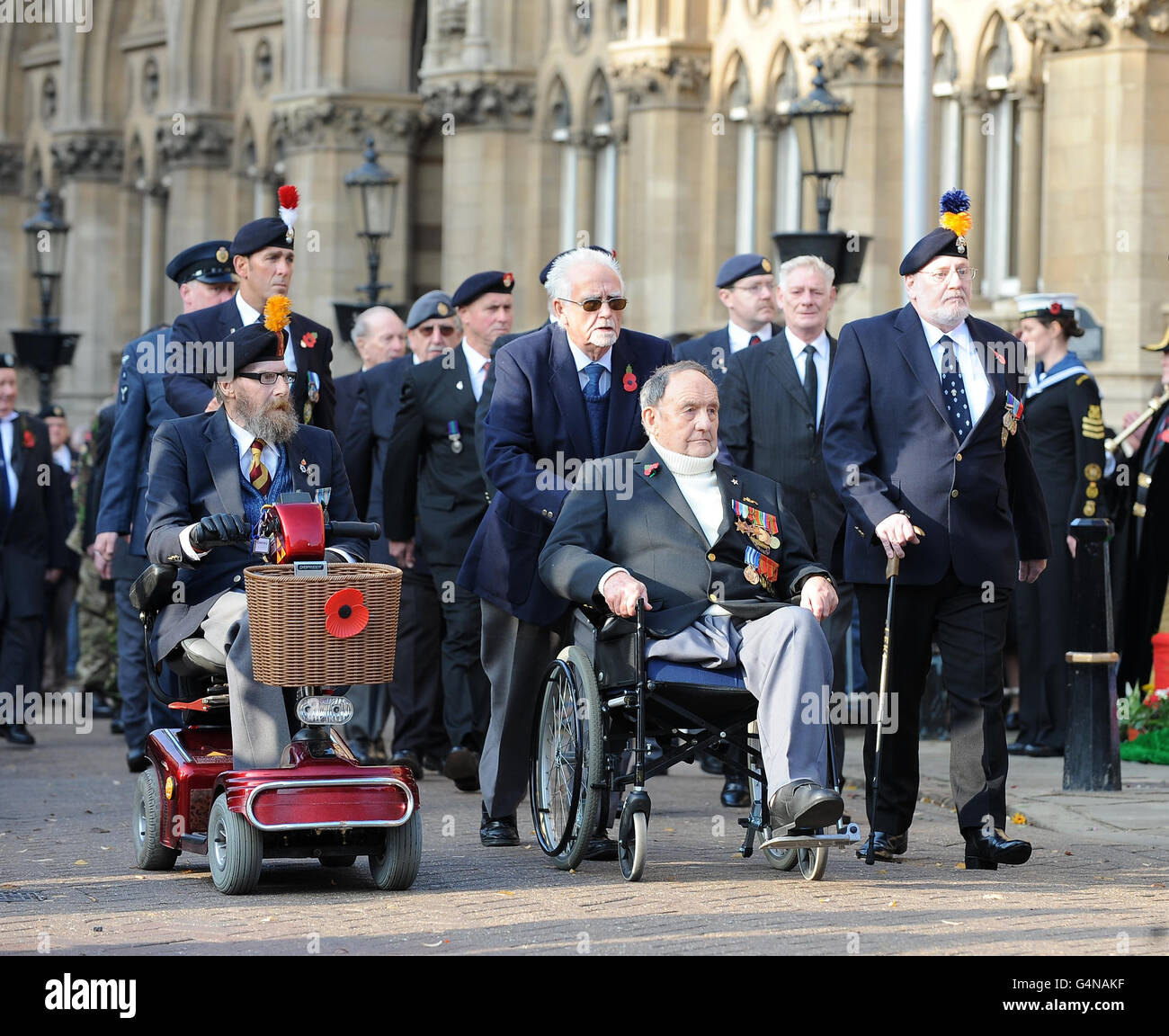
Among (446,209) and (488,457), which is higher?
(446,209)

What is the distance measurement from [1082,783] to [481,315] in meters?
3.33

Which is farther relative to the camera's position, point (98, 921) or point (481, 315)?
point (481, 315)

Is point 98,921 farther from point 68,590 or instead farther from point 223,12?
point 223,12

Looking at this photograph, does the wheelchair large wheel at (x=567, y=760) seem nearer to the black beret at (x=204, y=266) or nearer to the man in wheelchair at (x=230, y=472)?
the man in wheelchair at (x=230, y=472)

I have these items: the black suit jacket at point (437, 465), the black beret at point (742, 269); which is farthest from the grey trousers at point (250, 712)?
the black beret at point (742, 269)

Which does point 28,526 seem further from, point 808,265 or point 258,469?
point 258,469

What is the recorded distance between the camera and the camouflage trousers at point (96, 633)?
15.6m

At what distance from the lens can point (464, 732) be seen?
37.4 feet

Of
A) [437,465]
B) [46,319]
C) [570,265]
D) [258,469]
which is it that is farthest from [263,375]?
[46,319]

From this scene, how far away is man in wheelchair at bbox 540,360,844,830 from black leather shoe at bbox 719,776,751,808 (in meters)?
2.35

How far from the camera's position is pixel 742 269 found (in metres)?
11.3

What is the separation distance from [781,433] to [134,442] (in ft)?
9.85

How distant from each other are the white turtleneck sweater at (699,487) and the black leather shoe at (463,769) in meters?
3.05
